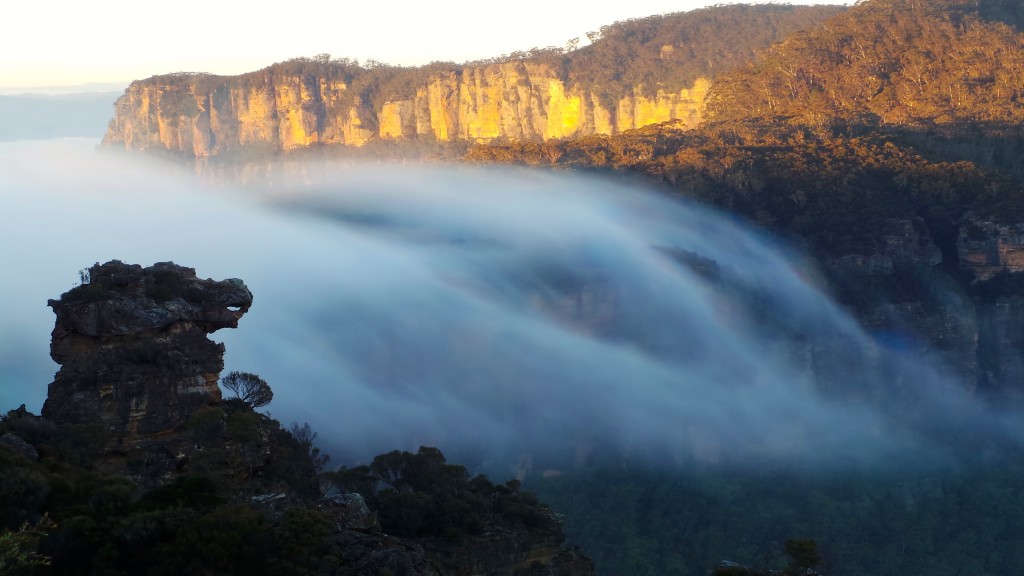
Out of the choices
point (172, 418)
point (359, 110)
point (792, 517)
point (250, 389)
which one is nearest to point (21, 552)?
point (172, 418)

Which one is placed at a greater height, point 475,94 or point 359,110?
point 475,94

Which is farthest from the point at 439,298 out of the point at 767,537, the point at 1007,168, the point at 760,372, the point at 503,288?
the point at 1007,168

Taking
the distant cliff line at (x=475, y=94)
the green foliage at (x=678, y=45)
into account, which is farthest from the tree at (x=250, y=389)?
the green foliage at (x=678, y=45)

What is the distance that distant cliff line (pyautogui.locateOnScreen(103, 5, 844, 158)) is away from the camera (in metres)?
132

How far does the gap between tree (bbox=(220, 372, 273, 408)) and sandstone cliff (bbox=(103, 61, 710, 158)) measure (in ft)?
298

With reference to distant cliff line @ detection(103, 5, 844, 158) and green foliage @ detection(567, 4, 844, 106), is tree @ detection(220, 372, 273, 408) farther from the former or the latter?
green foliage @ detection(567, 4, 844, 106)

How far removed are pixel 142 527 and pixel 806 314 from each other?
5272 cm

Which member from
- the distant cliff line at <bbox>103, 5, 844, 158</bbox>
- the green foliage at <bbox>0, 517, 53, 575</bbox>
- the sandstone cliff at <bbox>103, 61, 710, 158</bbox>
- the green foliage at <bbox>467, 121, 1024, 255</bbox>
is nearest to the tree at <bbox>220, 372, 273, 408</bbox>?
the green foliage at <bbox>0, 517, 53, 575</bbox>

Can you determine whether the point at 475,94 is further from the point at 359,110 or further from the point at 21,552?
the point at 21,552

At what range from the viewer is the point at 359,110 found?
157375 mm

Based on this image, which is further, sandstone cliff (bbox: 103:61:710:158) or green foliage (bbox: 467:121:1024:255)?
sandstone cliff (bbox: 103:61:710:158)

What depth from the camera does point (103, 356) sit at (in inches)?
1145

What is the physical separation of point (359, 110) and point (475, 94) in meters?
16.9

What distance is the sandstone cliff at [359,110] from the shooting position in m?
134
